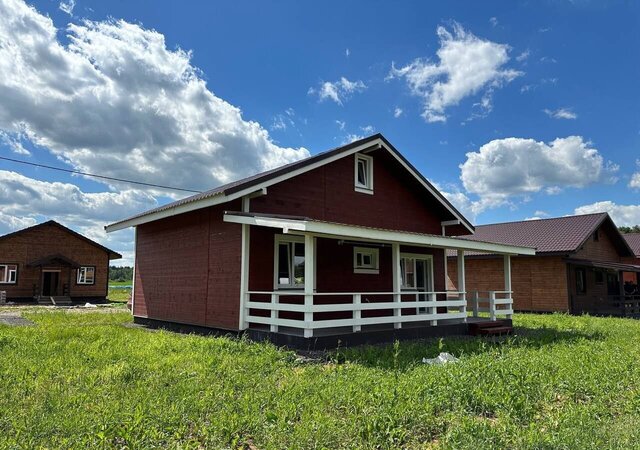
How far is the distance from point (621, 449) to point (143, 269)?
47.3 ft

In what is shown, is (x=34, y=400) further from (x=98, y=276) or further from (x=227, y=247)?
(x=98, y=276)

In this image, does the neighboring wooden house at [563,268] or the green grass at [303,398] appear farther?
the neighboring wooden house at [563,268]

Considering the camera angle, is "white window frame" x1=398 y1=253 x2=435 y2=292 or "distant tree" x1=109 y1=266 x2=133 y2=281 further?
"distant tree" x1=109 y1=266 x2=133 y2=281

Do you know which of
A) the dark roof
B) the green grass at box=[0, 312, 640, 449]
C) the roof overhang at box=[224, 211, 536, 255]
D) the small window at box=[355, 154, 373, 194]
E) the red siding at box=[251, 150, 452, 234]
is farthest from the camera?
the dark roof

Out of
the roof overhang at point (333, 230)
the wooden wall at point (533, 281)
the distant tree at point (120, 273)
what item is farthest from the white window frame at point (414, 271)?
the distant tree at point (120, 273)

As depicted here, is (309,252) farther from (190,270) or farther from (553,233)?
(553,233)

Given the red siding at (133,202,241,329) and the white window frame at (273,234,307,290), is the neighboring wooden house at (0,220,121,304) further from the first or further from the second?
the white window frame at (273,234,307,290)

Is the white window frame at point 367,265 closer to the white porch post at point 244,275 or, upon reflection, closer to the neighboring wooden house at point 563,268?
the white porch post at point 244,275

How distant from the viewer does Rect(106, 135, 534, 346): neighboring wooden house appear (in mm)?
10391

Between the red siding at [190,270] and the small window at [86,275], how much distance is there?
18.8 meters

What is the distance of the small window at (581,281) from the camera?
2419cm

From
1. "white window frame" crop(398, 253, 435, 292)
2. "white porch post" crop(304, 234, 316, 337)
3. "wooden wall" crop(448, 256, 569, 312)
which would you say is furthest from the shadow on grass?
"wooden wall" crop(448, 256, 569, 312)

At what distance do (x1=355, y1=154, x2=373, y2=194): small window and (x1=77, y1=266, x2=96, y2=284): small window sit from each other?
25.2m

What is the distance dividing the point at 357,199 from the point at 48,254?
83.0 feet
